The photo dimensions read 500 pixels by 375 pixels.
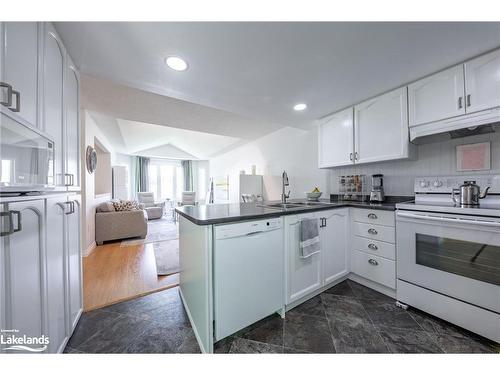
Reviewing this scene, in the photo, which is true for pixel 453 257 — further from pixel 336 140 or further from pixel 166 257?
pixel 166 257

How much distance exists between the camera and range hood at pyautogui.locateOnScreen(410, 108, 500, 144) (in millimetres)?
1394

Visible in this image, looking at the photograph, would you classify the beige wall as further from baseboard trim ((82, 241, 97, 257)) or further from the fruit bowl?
the fruit bowl

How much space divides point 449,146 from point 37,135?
3.14m

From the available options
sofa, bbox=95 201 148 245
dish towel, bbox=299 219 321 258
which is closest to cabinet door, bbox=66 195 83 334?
dish towel, bbox=299 219 321 258

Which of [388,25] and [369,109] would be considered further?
[369,109]

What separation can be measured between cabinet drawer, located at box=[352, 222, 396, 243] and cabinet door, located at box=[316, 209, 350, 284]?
0.31 ft

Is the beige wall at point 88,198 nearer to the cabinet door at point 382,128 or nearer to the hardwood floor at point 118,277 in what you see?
the hardwood floor at point 118,277

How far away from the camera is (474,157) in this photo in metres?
1.68

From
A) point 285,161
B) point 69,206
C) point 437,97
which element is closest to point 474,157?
point 437,97

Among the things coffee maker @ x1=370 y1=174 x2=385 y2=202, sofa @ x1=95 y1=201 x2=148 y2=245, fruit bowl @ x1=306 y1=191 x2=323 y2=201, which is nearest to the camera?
coffee maker @ x1=370 y1=174 x2=385 y2=202

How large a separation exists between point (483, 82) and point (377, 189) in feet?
3.94

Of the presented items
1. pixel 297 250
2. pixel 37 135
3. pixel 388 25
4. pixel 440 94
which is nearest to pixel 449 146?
pixel 440 94
